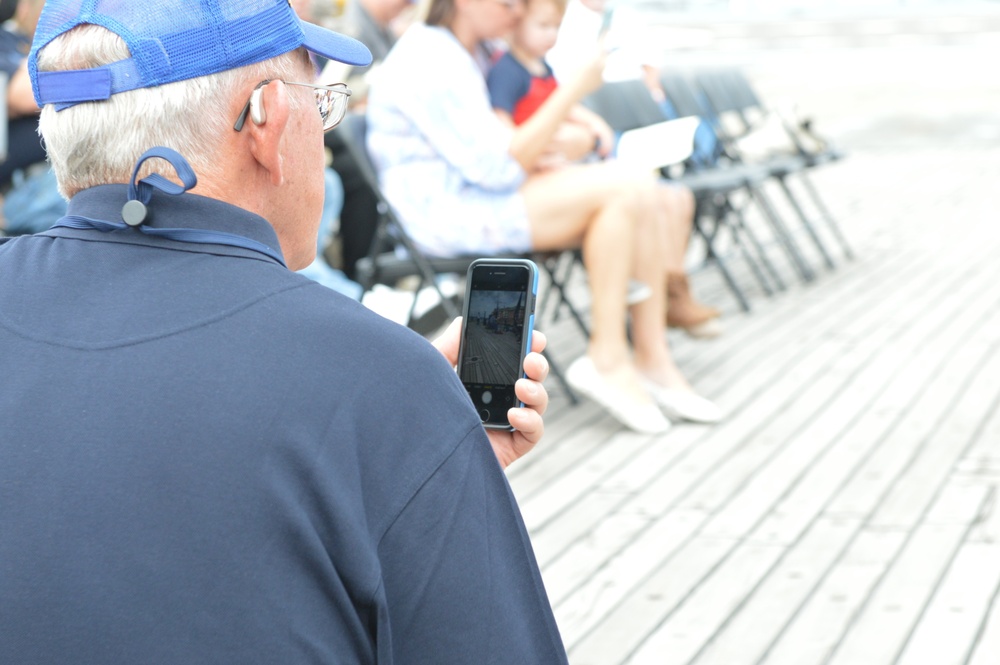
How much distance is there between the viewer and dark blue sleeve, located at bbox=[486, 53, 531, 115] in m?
4.41

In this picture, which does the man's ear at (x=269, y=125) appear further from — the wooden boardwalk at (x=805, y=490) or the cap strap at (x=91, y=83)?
the wooden boardwalk at (x=805, y=490)

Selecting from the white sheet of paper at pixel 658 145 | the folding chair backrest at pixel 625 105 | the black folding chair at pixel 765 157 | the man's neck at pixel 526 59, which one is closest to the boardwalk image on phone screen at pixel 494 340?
the man's neck at pixel 526 59

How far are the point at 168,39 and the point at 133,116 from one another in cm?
8

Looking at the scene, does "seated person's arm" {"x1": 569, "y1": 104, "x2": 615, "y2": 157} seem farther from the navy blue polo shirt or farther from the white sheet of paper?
the navy blue polo shirt

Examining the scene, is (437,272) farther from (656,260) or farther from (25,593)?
(25,593)

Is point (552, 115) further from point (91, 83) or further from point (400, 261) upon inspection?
point (91, 83)

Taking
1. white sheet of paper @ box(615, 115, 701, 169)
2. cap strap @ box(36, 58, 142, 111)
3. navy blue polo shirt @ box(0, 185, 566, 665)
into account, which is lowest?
white sheet of paper @ box(615, 115, 701, 169)

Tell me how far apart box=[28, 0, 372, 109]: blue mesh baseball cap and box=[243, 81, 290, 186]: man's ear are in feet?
0.11

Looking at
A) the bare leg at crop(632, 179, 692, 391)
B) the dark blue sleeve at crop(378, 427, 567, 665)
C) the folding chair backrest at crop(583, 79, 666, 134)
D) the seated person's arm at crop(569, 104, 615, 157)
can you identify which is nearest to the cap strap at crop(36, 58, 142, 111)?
the dark blue sleeve at crop(378, 427, 567, 665)

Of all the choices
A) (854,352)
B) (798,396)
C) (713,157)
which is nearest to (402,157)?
(798,396)

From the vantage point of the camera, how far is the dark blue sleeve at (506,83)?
441cm

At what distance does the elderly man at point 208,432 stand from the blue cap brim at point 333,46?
7 centimetres

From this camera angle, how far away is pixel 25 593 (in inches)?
40.6

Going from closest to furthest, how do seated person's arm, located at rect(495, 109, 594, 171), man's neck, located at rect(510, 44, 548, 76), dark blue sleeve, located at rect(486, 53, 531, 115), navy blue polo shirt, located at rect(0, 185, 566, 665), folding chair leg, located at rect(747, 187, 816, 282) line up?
1. navy blue polo shirt, located at rect(0, 185, 566, 665)
2. seated person's arm, located at rect(495, 109, 594, 171)
3. dark blue sleeve, located at rect(486, 53, 531, 115)
4. man's neck, located at rect(510, 44, 548, 76)
5. folding chair leg, located at rect(747, 187, 816, 282)
